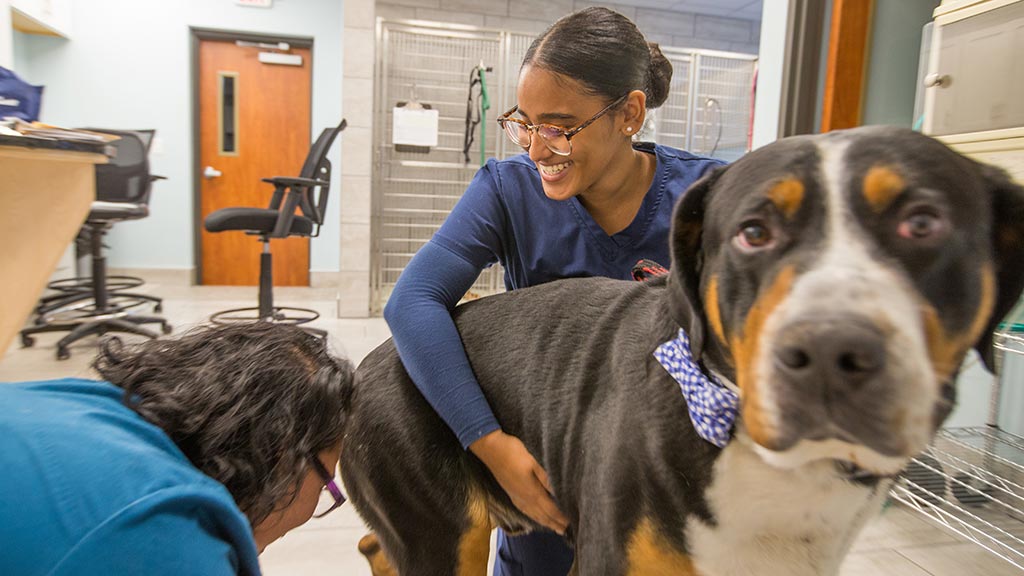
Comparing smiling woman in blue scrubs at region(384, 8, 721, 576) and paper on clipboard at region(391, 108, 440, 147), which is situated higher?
paper on clipboard at region(391, 108, 440, 147)

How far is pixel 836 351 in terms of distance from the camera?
630 mm

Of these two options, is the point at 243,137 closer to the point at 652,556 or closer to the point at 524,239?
the point at 524,239

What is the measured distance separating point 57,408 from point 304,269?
6786 mm

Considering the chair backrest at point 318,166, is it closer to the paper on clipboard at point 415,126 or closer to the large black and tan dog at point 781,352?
the paper on clipboard at point 415,126

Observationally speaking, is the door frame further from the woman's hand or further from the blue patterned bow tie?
the blue patterned bow tie

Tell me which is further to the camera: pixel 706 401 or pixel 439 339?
pixel 439 339

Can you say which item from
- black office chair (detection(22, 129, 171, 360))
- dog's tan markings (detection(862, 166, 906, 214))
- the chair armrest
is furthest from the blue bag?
dog's tan markings (detection(862, 166, 906, 214))

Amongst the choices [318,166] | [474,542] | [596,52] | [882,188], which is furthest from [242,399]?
[318,166]

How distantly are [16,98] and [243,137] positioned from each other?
437 centimetres

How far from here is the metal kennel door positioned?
18.9 feet

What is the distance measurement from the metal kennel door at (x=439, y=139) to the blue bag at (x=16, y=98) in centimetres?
289

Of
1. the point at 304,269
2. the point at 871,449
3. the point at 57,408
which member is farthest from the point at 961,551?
the point at 304,269

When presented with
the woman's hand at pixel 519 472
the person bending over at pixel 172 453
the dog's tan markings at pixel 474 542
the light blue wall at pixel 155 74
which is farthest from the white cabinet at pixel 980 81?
the light blue wall at pixel 155 74

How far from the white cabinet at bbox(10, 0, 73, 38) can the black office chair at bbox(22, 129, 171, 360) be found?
1.70 m
